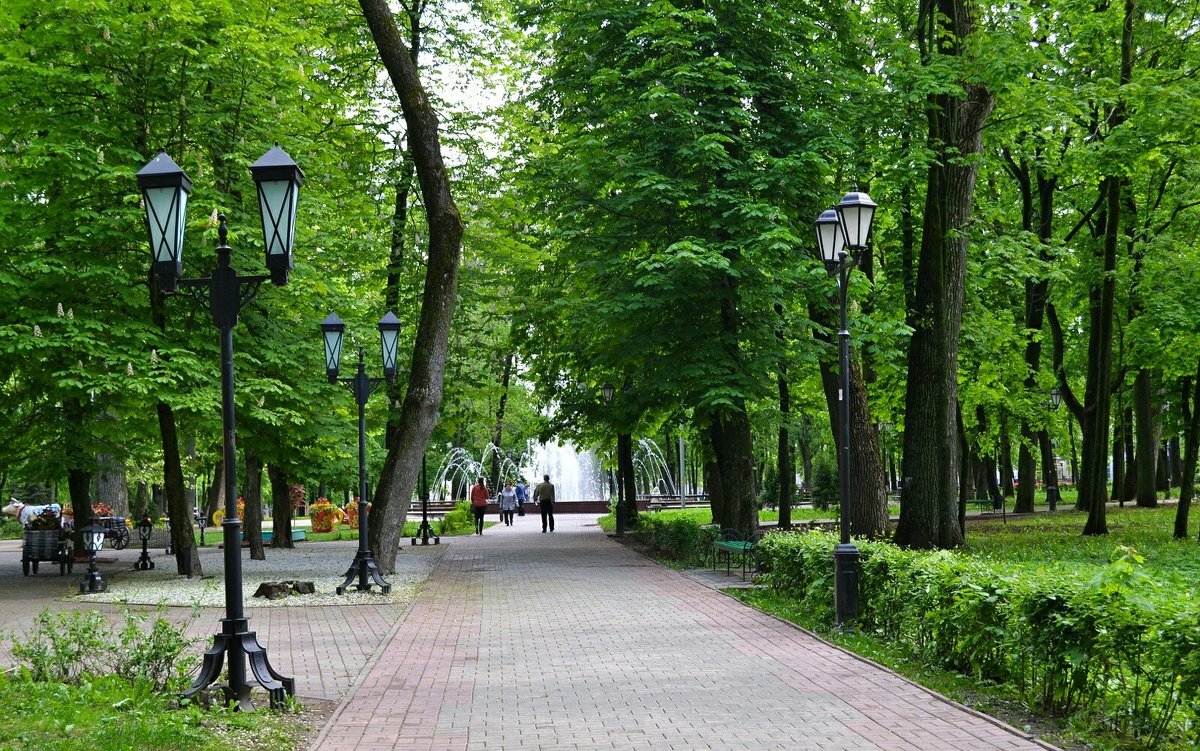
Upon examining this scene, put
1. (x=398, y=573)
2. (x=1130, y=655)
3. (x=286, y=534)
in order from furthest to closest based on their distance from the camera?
(x=286, y=534)
(x=398, y=573)
(x=1130, y=655)

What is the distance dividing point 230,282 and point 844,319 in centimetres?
662

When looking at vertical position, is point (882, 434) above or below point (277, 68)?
below

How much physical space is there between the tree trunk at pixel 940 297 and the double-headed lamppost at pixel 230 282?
34.0 ft

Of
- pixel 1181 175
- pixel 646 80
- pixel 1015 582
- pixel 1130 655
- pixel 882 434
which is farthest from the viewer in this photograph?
pixel 882 434

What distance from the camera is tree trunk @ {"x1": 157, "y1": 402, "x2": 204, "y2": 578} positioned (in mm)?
18156

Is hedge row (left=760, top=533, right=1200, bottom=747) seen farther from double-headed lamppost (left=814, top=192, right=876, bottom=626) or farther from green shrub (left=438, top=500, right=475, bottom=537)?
green shrub (left=438, top=500, right=475, bottom=537)

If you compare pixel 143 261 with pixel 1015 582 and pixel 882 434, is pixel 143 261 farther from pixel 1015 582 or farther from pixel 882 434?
pixel 882 434

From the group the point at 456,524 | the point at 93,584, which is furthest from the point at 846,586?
the point at 456,524

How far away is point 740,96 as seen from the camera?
20.7 m

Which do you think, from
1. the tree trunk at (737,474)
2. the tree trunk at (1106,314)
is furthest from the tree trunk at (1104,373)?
the tree trunk at (737,474)

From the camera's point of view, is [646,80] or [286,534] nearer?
[646,80]

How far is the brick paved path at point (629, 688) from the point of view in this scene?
7047mm

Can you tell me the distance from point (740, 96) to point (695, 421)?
19.5 feet

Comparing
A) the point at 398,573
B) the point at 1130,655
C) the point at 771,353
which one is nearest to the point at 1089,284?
the point at 771,353
